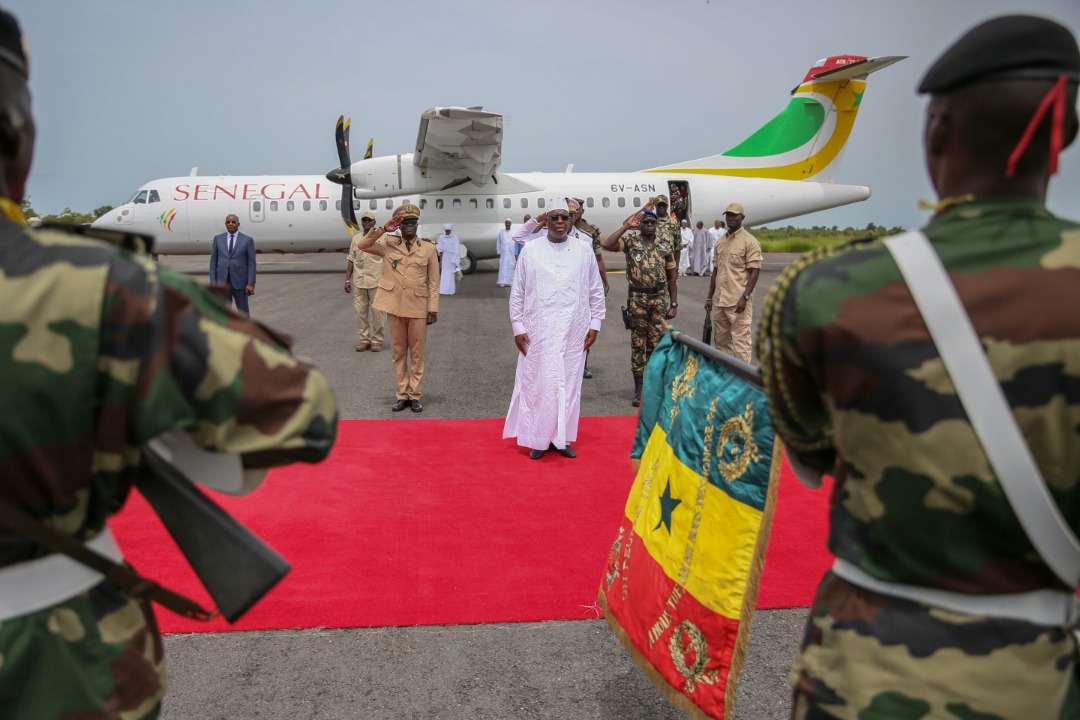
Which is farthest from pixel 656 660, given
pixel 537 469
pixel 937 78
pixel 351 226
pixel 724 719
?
pixel 351 226

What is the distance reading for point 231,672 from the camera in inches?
130

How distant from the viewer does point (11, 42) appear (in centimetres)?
137

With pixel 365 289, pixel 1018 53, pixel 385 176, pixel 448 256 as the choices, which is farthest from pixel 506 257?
pixel 1018 53

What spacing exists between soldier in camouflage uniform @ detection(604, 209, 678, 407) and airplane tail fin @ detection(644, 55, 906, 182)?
16.2m

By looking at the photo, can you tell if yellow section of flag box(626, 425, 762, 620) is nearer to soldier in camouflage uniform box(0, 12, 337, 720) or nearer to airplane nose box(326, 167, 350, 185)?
soldier in camouflage uniform box(0, 12, 337, 720)

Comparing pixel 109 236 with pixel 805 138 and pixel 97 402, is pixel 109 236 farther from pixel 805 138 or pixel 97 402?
pixel 805 138

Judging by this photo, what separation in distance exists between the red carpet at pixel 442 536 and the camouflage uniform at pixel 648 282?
158 cm

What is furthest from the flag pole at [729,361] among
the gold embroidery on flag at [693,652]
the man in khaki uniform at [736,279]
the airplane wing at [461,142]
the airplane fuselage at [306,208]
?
the airplane fuselage at [306,208]

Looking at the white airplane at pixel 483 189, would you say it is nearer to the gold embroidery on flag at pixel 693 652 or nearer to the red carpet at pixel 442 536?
the red carpet at pixel 442 536

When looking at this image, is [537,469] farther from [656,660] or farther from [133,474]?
[133,474]

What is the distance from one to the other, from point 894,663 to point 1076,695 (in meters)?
0.34

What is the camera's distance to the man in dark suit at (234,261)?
35.6 feet

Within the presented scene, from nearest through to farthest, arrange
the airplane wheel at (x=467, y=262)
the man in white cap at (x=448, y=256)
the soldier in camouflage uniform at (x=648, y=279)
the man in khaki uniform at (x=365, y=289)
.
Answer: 1. the soldier in camouflage uniform at (x=648, y=279)
2. the man in khaki uniform at (x=365, y=289)
3. the man in white cap at (x=448, y=256)
4. the airplane wheel at (x=467, y=262)

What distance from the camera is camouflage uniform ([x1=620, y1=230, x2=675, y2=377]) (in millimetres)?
7715
